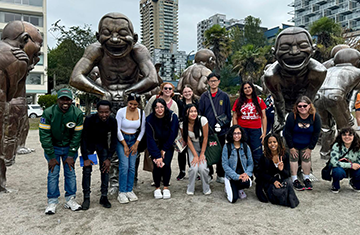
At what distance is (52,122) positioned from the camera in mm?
3240

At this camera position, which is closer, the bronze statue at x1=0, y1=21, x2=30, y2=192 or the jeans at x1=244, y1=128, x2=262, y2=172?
the bronze statue at x1=0, y1=21, x2=30, y2=192

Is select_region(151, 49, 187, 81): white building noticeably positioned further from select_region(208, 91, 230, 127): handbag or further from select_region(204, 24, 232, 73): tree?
select_region(208, 91, 230, 127): handbag

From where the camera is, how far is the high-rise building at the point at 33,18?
2600 centimetres

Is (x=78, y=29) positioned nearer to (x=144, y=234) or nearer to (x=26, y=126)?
(x=26, y=126)

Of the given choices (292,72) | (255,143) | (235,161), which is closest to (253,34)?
(292,72)

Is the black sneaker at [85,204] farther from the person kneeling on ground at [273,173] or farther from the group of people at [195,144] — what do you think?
the person kneeling on ground at [273,173]

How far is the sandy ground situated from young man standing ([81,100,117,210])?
0.77ft

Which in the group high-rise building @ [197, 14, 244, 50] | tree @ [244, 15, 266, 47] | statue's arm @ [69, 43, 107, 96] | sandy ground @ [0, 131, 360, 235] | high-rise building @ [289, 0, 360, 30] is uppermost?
high-rise building @ [197, 14, 244, 50]

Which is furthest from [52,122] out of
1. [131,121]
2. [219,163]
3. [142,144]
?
[219,163]

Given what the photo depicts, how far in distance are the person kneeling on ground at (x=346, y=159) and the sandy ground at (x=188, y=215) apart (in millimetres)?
168

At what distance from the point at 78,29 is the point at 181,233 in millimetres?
18957

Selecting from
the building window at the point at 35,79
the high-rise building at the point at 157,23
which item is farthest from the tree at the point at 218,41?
the high-rise building at the point at 157,23

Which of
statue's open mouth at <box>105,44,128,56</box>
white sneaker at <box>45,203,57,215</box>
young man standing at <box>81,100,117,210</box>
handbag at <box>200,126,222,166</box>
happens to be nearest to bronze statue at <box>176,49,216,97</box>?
handbag at <box>200,126,222,166</box>

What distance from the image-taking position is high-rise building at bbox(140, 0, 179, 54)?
257 ft
